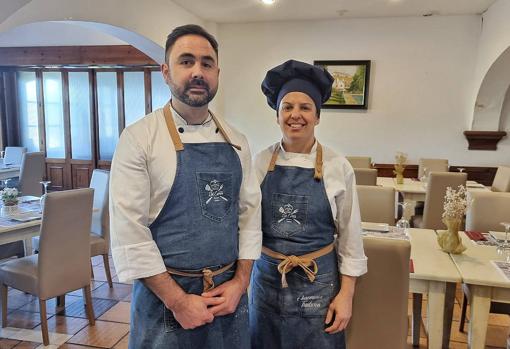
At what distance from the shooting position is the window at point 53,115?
657cm

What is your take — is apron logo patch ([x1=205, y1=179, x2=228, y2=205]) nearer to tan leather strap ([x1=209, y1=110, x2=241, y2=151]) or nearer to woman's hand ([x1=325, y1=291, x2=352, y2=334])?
tan leather strap ([x1=209, y1=110, x2=241, y2=151])

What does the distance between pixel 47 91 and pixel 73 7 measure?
3.94 metres

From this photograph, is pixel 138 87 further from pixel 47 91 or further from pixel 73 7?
pixel 73 7

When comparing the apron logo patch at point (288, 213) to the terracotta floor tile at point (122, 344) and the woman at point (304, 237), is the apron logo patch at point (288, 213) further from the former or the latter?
the terracotta floor tile at point (122, 344)

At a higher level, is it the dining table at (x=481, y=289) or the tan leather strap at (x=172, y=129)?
the tan leather strap at (x=172, y=129)

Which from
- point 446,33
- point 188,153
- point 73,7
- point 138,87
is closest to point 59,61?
point 138,87

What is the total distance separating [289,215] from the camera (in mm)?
1360

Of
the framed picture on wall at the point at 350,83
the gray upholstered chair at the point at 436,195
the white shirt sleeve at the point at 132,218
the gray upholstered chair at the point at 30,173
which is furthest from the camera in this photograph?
the framed picture on wall at the point at 350,83

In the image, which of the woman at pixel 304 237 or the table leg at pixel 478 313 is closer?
the woman at pixel 304 237

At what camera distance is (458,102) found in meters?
5.02

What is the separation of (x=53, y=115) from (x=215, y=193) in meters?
6.42

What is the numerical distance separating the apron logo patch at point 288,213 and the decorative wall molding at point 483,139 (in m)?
4.36

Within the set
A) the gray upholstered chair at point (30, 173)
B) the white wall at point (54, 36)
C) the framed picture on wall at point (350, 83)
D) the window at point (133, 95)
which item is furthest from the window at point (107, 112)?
the framed picture on wall at point (350, 83)

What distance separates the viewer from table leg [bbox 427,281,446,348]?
6.03 ft
